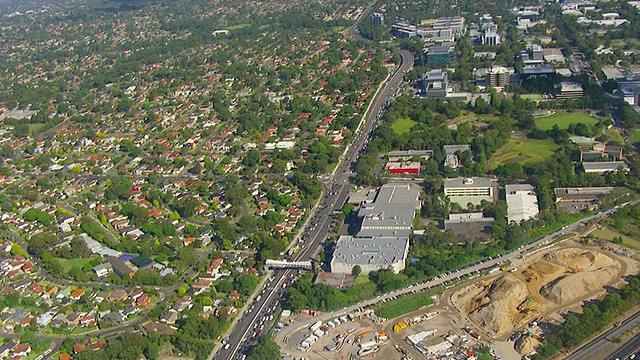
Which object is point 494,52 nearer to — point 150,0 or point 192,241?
point 192,241

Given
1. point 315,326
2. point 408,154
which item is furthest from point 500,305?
point 408,154

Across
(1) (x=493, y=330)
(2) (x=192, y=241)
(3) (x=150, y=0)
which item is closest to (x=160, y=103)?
(2) (x=192, y=241)

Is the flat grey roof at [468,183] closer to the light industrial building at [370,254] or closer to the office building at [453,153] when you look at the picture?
the office building at [453,153]

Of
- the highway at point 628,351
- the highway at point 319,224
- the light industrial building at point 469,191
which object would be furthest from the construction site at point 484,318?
the light industrial building at point 469,191

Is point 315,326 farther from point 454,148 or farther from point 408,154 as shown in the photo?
point 454,148

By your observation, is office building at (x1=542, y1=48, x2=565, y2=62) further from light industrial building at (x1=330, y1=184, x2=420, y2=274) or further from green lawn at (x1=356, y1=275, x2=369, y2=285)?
green lawn at (x1=356, y1=275, x2=369, y2=285)

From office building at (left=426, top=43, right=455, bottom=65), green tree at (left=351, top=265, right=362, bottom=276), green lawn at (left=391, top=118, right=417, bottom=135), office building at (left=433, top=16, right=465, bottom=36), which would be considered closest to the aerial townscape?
green tree at (left=351, top=265, right=362, bottom=276)

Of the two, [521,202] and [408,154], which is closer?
[521,202]
